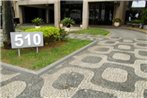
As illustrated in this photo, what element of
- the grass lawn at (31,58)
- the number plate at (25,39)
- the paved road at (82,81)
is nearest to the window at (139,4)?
the paved road at (82,81)

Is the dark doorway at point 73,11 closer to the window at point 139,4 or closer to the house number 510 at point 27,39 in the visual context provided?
the window at point 139,4

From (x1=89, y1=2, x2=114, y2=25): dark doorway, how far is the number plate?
17675 millimetres

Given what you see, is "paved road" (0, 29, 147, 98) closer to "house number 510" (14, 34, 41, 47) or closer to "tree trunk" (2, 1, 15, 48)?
"house number 510" (14, 34, 41, 47)

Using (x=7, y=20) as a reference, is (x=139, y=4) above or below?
above

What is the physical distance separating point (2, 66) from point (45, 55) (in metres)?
1.86

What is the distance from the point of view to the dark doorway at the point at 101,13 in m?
22.6

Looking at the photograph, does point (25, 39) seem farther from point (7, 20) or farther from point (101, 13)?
point (101, 13)

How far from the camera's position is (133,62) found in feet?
20.7

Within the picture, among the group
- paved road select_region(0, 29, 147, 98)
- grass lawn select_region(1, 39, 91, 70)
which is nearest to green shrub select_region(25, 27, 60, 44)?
grass lawn select_region(1, 39, 91, 70)

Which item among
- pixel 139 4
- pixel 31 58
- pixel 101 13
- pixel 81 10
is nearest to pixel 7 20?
pixel 31 58

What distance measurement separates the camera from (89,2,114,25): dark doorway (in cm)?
2264

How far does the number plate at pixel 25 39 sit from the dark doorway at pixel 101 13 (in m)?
17.7

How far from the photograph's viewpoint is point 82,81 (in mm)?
4531

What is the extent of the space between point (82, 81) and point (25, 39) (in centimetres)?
324
